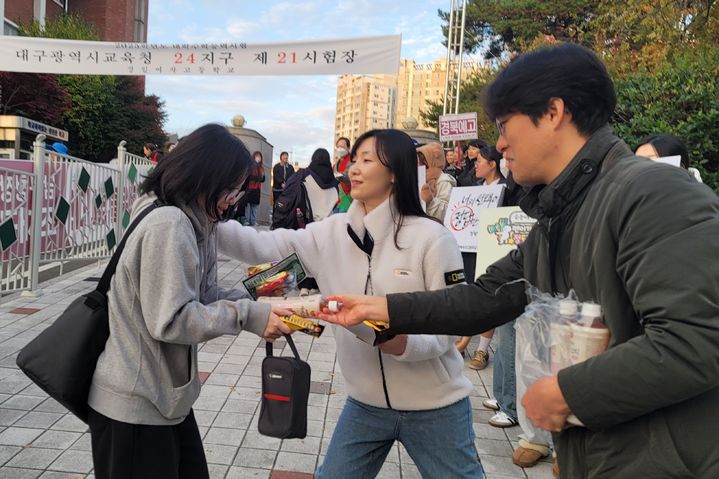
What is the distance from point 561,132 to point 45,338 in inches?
70.3

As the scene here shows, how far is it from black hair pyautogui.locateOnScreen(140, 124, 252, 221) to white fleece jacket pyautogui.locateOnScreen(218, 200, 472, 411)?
1.78 ft

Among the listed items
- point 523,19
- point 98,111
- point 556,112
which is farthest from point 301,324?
point 523,19

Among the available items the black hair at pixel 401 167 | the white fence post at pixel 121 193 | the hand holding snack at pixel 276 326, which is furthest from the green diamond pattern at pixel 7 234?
the black hair at pixel 401 167

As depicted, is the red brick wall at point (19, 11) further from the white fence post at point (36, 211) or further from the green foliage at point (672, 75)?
the green foliage at point (672, 75)

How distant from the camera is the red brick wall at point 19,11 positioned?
60.4 feet

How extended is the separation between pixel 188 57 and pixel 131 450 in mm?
8345

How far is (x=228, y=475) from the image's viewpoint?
3.27 m

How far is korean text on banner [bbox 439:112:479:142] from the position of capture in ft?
42.2

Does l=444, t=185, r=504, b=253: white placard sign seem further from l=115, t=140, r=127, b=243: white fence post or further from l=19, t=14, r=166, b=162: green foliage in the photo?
l=19, t=14, r=166, b=162: green foliage

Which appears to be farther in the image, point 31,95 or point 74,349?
point 31,95

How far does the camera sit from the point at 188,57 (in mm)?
9070

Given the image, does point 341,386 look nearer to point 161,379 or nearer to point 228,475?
point 228,475

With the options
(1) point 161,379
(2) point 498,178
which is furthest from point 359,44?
(1) point 161,379

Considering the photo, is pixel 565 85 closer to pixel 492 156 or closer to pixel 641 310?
pixel 641 310
